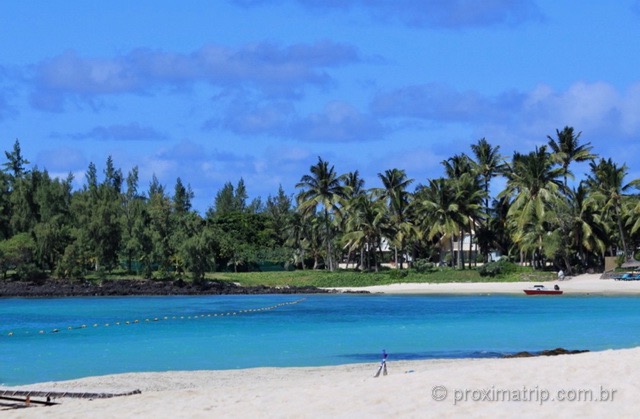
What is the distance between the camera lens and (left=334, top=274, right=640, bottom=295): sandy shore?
223 feet

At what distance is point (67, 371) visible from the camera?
27.0 metres

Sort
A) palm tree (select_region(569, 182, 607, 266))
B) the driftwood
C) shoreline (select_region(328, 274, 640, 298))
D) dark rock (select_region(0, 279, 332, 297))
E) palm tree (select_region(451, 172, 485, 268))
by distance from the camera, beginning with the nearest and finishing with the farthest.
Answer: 1. the driftwood
2. shoreline (select_region(328, 274, 640, 298))
3. palm tree (select_region(569, 182, 607, 266))
4. dark rock (select_region(0, 279, 332, 297))
5. palm tree (select_region(451, 172, 485, 268))

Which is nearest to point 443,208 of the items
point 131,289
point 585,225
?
point 585,225

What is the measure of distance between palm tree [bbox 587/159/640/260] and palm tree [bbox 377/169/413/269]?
18339mm

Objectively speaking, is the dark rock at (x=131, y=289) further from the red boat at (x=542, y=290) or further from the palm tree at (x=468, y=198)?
the red boat at (x=542, y=290)

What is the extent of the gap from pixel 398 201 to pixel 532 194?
14.6 metres

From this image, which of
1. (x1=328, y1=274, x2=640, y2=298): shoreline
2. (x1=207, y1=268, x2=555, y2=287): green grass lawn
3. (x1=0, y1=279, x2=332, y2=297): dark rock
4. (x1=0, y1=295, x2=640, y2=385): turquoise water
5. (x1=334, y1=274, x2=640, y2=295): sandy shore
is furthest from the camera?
(x1=0, y1=279, x2=332, y2=297): dark rock

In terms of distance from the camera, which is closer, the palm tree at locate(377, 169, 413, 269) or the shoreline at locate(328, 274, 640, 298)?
the shoreline at locate(328, 274, 640, 298)

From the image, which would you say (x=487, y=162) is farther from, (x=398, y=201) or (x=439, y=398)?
(x=439, y=398)

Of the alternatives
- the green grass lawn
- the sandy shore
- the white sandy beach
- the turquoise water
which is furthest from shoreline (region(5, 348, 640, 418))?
the green grass lawn

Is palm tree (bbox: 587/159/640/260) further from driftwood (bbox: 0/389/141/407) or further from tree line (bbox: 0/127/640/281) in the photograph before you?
driftwood (bbox: 0/389/141/407)

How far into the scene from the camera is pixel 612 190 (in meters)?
75.4

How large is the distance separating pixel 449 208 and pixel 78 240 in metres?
35.6

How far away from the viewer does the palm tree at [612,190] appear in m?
74.6
